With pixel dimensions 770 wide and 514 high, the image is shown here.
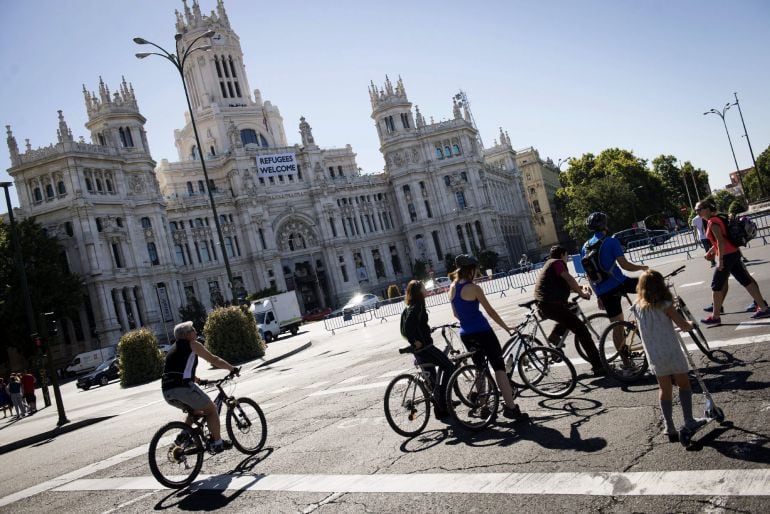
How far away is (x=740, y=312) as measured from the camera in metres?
9.89

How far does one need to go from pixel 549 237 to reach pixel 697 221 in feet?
317

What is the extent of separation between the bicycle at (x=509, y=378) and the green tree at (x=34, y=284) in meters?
42.4

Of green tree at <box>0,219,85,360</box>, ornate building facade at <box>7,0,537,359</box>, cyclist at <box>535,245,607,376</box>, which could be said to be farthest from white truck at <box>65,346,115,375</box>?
cyclist at <box>535,245,607,376</box>

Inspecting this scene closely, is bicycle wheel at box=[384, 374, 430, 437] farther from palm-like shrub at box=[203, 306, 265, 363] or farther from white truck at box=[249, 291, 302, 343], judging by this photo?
white truck at box=[249, 291, 302, 343]

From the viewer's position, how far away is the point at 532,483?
5.00m

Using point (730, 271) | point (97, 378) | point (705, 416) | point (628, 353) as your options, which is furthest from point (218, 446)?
point (97, 378)

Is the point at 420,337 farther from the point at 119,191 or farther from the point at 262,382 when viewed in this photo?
the point at 119,191

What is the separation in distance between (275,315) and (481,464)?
3177 centimetres

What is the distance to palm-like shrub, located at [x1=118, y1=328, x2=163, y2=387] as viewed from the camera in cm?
2631

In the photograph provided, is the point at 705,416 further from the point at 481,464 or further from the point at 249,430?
the point at 249,430

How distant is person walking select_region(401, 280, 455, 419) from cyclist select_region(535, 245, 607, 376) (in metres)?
1.48

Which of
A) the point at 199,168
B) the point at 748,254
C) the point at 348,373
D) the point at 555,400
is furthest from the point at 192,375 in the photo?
the point at 199,168

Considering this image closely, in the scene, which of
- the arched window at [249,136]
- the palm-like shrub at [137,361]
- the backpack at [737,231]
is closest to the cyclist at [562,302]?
the backpack at [737,231]

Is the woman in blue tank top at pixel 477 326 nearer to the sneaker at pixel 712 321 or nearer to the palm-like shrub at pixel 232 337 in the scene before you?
the sneaker at pixel 712 321
